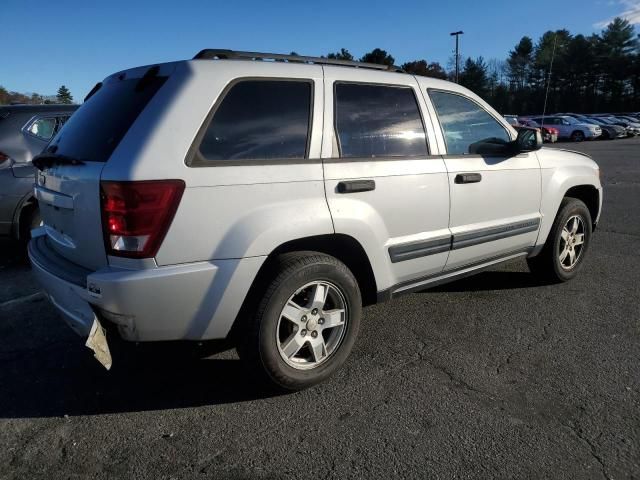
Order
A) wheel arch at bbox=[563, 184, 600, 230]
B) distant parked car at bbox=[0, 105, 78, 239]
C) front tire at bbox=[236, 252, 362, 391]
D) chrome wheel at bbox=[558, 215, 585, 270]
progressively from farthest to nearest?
distant parked car at bbox=[0, 105, 78, 239], wheel arch at bbox=[563, 184, 600, 230], chrome wheel at bbox=[558, 215, 585, 270], front tire at bbox=[236, 252, 362, 391]

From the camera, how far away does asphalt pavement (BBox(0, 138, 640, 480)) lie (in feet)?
7.64

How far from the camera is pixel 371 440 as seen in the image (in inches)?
97.5

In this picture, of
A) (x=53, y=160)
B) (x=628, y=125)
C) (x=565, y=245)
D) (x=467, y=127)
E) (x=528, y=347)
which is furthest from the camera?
(x=628, y=125)

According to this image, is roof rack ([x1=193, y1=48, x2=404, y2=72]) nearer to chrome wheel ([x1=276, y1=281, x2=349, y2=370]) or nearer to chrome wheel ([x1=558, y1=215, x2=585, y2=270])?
chrome wheel ([x1=276, y1=281, x2=349, y2=370])

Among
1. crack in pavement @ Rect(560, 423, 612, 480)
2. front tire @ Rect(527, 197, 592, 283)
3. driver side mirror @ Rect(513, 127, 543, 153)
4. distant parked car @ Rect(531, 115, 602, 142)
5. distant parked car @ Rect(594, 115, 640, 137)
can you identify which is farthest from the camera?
distant parked car @ Rect(594, 115, 640, 137)

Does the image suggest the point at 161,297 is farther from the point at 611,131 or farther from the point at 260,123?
the point at 611,131

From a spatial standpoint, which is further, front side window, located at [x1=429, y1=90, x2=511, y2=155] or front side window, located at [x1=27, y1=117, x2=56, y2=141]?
front side window, located at [x1=27, y1=117, x2=56, y2=141]

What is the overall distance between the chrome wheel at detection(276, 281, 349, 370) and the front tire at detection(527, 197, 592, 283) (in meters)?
2.45

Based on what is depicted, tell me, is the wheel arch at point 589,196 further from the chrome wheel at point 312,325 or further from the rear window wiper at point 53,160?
the rear window wiper at point 53,160

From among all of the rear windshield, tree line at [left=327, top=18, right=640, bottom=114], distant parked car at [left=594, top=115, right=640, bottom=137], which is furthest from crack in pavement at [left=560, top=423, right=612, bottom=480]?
tree line at [left=327, top=18, right=640, bottom=114]

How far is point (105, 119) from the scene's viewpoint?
9.22 feet

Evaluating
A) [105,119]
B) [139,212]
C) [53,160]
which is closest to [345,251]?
[139,212]

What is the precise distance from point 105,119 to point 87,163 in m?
0.35

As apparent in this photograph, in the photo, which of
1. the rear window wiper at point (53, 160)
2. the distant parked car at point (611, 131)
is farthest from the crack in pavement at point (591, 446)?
the distant parked car at point (611, 131)
